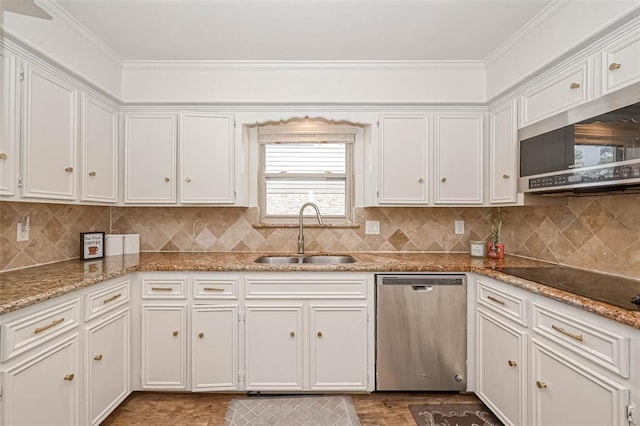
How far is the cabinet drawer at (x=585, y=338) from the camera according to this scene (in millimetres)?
1187

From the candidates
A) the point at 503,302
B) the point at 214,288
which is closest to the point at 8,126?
the point at 214,288

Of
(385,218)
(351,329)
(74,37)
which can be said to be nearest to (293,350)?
(351,329)

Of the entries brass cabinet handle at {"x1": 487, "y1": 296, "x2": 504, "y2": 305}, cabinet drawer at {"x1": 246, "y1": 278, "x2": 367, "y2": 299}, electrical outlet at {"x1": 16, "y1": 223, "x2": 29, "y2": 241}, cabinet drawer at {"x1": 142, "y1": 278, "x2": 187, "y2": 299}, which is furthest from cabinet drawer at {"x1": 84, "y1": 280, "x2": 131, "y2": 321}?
brass cabinet handle at {"x1": 487, "y1": 296, "x2": 504, "y2": 305}

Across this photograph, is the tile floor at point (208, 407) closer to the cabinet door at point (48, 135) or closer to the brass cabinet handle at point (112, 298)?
the brass cabinet handle at point (112, 298)

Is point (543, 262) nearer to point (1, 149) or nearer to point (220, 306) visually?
point (220, 306)

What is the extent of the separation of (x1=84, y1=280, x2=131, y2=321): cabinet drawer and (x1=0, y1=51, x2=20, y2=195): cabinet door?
0.69m

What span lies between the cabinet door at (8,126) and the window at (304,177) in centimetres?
170

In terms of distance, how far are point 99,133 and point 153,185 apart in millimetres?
513

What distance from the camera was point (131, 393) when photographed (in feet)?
7.41

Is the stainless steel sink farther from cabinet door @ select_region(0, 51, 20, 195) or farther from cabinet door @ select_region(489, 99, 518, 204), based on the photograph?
cabinet door @ select_region(0, 51, 20, 195)

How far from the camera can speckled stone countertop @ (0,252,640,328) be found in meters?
1.36

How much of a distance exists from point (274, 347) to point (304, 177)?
1523mm

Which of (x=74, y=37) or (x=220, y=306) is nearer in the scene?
(x=74, y=37)

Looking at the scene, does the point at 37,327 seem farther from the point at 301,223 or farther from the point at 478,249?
the point at 478,249
